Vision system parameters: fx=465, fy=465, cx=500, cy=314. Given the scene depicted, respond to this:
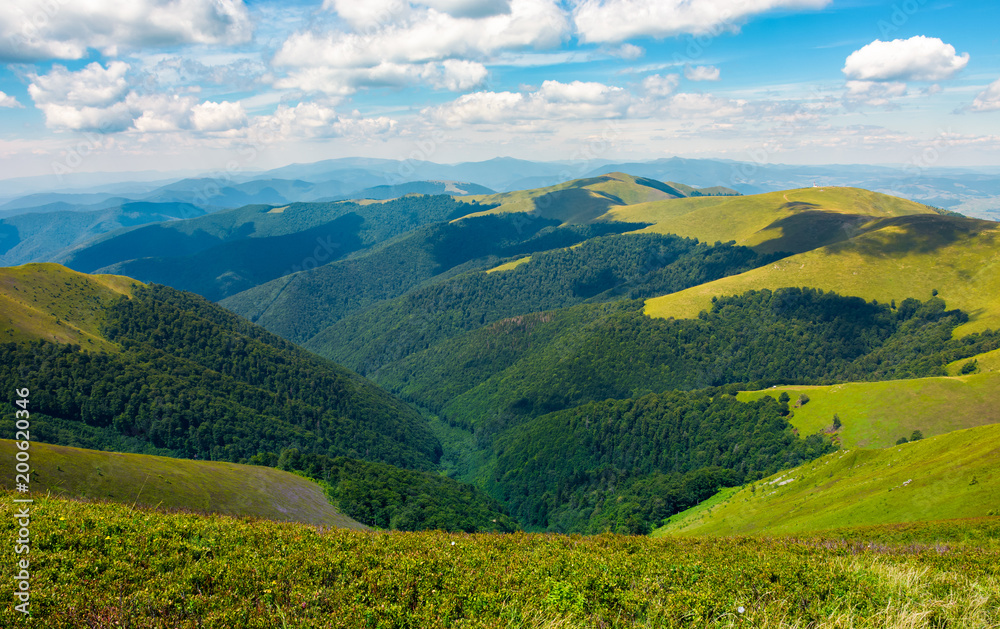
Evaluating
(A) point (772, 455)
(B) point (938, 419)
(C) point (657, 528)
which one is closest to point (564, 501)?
(C) point (657, 528)

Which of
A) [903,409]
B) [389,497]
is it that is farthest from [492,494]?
[903,409]

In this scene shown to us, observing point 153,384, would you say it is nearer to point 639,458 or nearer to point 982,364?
point 639,458

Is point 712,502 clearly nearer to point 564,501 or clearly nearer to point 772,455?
point 772,455

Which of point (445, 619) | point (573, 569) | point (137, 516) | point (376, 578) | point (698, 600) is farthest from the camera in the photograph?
point (137, 516)

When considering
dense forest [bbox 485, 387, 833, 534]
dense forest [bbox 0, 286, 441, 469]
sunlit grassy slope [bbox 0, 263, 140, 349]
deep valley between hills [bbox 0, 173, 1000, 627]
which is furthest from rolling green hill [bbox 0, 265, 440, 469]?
dense forest [bbox 485, 387, 833, 534]

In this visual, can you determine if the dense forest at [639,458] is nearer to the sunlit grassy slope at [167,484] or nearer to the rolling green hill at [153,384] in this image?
the rolling green hill at [153,384]
